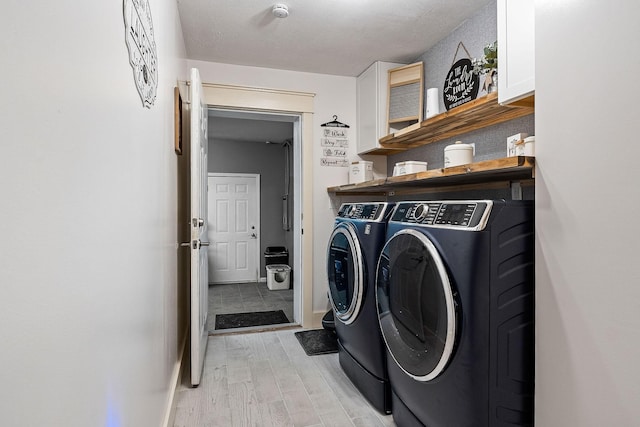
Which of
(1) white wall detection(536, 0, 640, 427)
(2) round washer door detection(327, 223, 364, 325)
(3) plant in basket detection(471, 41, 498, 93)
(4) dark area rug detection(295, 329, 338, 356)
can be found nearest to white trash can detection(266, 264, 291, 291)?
(4) dark area rug detection(295, 329, 338, 356)

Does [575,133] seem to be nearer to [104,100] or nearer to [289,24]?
[104,100]

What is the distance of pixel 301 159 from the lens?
347 centimetres

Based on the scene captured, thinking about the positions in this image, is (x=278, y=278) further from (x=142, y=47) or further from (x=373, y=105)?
(x=142, y=47)

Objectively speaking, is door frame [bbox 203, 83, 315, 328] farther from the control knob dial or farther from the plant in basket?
the control knob dial

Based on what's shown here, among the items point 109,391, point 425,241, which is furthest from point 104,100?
point 425,241

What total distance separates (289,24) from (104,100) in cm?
208

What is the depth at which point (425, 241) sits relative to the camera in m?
1.49

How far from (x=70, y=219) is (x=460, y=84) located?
2515mm

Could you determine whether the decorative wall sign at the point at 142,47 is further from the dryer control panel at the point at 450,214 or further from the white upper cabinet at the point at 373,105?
the white upper cabinet at the point at 373,105

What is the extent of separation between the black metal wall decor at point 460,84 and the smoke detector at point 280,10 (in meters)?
1.25

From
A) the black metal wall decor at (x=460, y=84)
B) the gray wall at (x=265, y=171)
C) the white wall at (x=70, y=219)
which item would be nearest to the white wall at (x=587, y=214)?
the black metal wall decor at (x=460, y=84)

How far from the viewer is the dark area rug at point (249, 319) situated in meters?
3.56

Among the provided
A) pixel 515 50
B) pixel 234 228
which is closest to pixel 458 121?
pixel 515 50

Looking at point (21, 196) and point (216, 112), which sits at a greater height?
point (216, 112)
